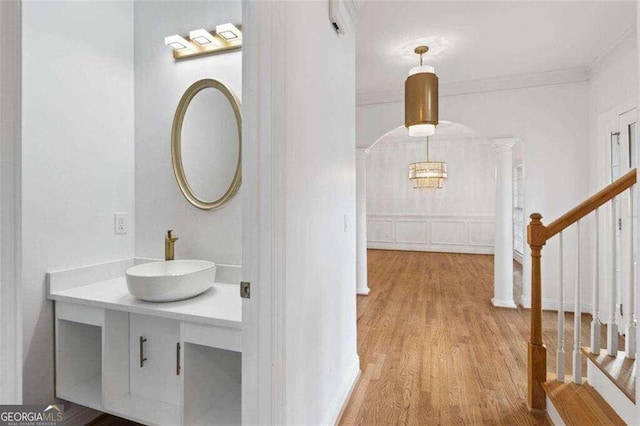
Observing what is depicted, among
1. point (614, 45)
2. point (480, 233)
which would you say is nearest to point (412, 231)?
point (480, 233)

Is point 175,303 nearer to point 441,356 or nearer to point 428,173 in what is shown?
point 441,356

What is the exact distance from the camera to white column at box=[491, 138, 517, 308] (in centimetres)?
405

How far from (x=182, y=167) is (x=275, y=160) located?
124 centimetres

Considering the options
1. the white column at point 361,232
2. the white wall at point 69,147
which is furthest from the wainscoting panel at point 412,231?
the white wall at point 69,147

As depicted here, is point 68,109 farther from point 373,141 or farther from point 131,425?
point 373,141

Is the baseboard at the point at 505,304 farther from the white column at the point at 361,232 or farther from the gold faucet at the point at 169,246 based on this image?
the gold faucet at the point at 169,246

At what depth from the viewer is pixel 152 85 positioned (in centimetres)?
221

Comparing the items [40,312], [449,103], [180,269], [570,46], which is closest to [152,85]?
[180,269]

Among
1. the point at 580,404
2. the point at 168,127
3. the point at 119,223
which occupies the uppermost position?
the point at 168,127

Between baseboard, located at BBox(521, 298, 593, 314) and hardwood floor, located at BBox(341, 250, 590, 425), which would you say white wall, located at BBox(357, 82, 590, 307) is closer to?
baseboard, located at BBox(521, 298, 593, 314)

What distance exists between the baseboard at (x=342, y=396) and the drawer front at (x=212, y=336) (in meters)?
0.69

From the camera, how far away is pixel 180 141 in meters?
2.14

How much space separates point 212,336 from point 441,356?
201cm

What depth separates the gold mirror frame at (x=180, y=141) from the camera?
6.63 feet
